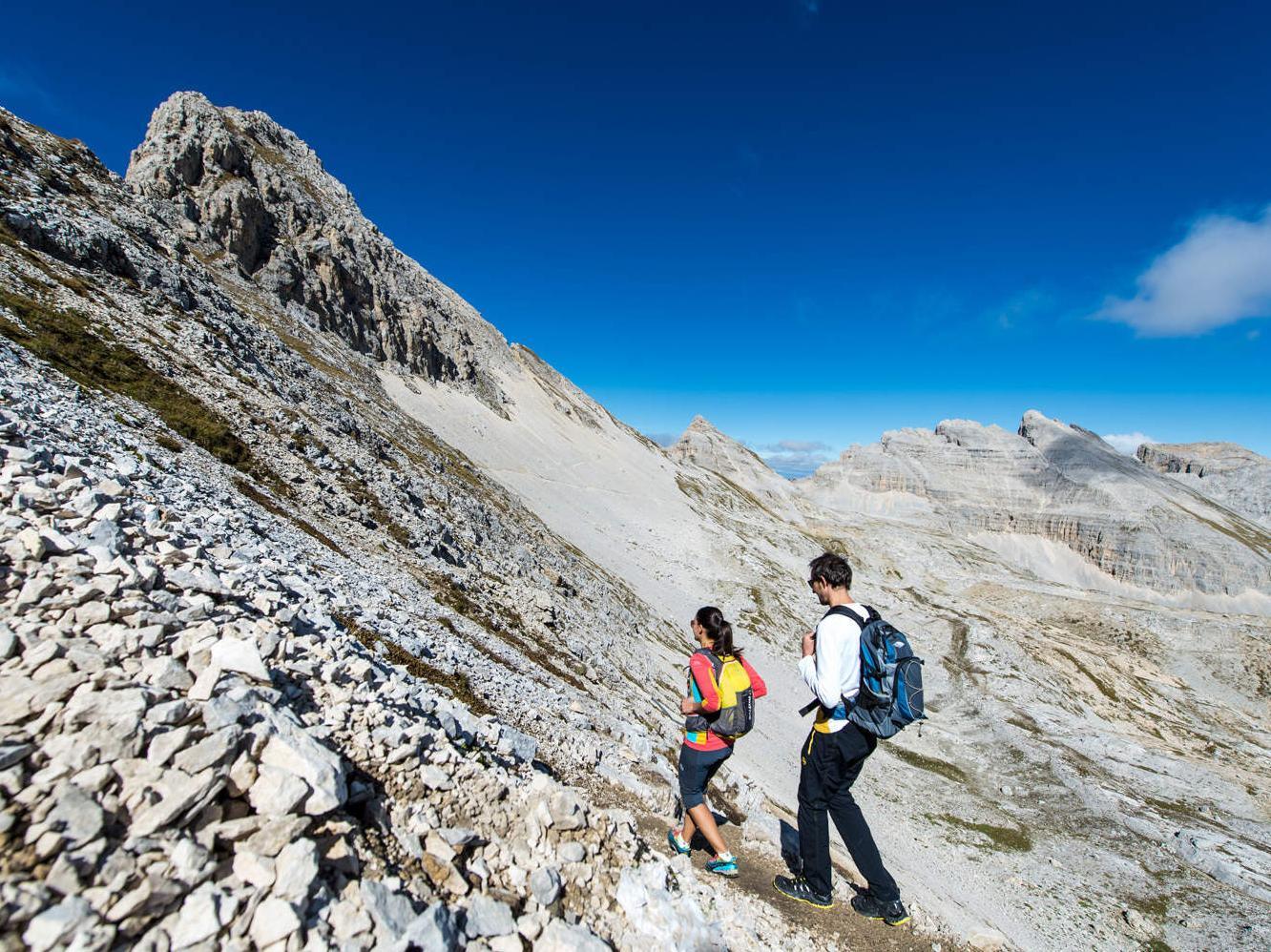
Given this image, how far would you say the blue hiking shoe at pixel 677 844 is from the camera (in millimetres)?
8367

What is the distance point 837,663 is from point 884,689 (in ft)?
2.07

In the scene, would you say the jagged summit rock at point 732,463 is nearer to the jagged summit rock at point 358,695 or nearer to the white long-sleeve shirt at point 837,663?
the jagged summit rock at point 358,695

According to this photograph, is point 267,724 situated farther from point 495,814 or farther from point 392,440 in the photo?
point 392,440

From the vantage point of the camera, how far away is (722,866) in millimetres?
8023

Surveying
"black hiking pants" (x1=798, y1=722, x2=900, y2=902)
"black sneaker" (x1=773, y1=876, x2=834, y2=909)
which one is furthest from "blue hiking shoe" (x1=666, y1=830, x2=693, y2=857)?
"black hiking pants" (x1=798, y1=722, x2=900, y2=902)

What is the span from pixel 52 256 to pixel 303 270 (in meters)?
42.1

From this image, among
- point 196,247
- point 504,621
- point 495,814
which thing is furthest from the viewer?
point 196,247

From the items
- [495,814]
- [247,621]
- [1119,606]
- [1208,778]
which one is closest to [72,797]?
[247,621]

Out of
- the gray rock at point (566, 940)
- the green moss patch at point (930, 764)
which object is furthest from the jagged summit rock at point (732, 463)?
the gray rock at point (566, 940)

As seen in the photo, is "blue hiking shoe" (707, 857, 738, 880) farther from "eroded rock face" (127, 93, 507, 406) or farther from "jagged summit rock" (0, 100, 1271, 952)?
"eroded rock face" (127, 93, 507, 406)

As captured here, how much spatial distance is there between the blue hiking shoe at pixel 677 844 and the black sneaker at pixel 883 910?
2742 millimetres

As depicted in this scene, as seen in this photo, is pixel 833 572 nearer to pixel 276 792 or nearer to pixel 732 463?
pixel 276 792

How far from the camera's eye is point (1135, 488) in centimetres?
19750

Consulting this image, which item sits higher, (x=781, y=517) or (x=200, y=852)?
(x=781, y=517)
